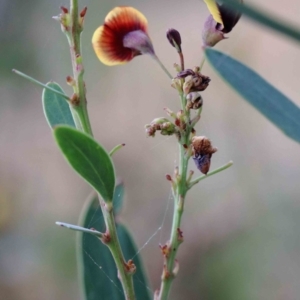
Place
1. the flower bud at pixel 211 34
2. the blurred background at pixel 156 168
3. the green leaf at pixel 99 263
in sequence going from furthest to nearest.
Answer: the blurred background at pixel 156 168 < the green leaf at pixel 99 263 < the flower bud at pixel 211 34

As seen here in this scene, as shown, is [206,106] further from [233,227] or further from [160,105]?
[233,227]

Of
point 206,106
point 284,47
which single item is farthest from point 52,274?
point 284,47

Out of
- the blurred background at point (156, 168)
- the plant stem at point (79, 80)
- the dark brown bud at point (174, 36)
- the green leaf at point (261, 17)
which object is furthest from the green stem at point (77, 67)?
the blurred background at point (156, 168)

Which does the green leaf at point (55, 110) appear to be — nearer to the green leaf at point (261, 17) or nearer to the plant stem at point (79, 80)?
the plant stem at point (79, 80)

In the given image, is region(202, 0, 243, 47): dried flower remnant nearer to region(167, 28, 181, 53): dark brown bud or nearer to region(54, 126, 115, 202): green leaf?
region(167, 28, 181, 53): dark brown bud

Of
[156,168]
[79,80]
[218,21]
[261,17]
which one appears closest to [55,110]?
[79,80]

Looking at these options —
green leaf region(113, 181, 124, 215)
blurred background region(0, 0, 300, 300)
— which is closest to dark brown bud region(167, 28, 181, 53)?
green leaf region(113, 181, 124, 215)
